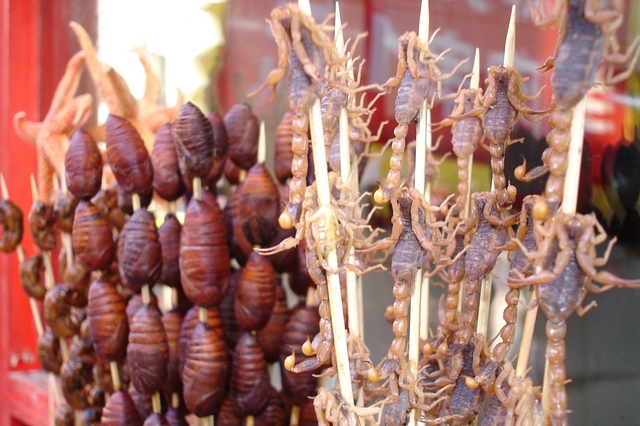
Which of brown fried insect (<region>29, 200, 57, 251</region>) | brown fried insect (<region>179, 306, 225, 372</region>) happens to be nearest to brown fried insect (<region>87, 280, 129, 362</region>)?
brown fried insect (<region>179, 306, 225, 372</region>)

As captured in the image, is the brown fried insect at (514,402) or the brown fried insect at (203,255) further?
the brown fried insect at (203,255)

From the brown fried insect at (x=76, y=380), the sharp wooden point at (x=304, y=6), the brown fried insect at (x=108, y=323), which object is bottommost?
the brown fried insect at (x=76, y=380)

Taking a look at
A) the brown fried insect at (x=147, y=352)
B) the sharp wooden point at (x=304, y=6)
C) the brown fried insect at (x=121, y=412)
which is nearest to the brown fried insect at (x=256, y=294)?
the brown fried insect at (x=147, y=352)

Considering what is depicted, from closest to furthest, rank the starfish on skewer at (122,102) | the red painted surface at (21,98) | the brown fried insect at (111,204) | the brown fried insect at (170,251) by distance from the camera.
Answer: the brown fried insect at (170,251), the brown fried insect at (111,204), the starfish on skewer at (122,102), the red painted surface at (21,98)

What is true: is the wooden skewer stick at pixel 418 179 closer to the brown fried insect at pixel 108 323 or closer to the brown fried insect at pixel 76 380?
the brown fried insect at pixel 108 323

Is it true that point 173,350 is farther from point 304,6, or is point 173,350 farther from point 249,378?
point 304,6

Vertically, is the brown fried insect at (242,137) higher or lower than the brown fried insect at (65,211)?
higher

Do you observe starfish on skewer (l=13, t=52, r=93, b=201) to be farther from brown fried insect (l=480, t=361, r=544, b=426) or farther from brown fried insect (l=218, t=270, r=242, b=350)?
brown fried insect (l=480, t=361, r=544, b=426)
